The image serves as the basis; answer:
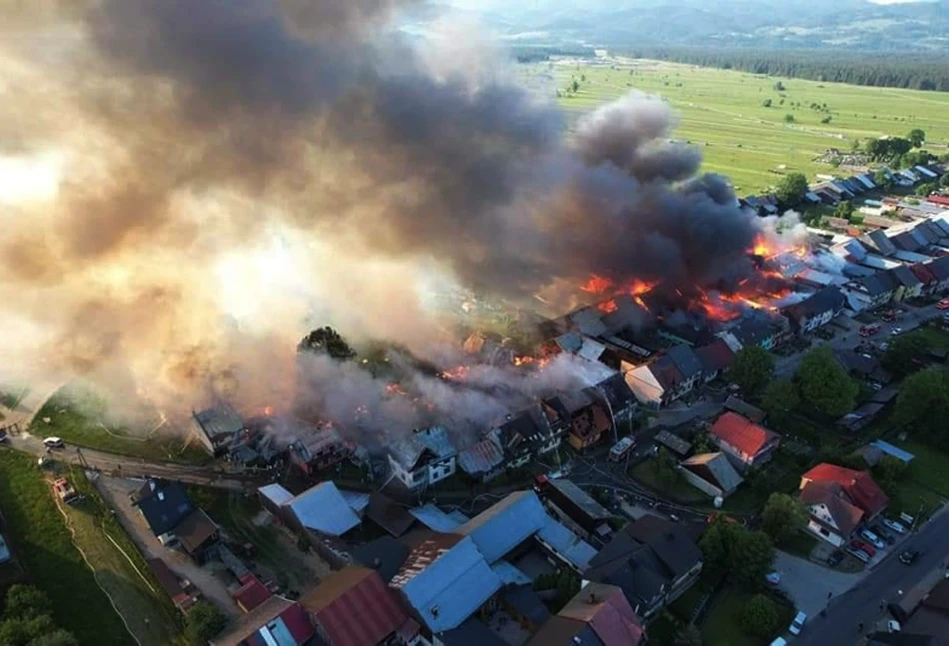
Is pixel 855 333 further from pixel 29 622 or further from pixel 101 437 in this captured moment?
pixel 29 622

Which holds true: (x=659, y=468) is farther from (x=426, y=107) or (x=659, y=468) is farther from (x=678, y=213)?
(x=426, y=107)

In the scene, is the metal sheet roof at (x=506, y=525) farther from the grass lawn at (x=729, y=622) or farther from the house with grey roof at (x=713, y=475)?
the house with grey roof at (x=713, y=475)

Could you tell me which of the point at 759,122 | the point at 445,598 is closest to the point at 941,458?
the point at 445,598

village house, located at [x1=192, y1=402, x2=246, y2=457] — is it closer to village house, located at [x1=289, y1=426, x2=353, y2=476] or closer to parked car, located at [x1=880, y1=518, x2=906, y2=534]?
village house, located at [x1=289, y1=426, x2=353, y2=476]

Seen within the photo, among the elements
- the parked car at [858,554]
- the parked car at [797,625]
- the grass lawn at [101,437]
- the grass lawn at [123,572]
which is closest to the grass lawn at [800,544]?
the parked car at [858,554]

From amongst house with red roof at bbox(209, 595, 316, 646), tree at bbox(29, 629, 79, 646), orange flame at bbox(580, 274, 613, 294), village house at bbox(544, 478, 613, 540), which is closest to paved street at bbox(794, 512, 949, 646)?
village house at bbox(544, 478, 613, 540)

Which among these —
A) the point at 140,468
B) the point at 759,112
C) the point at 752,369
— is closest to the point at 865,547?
the point at 752,369
